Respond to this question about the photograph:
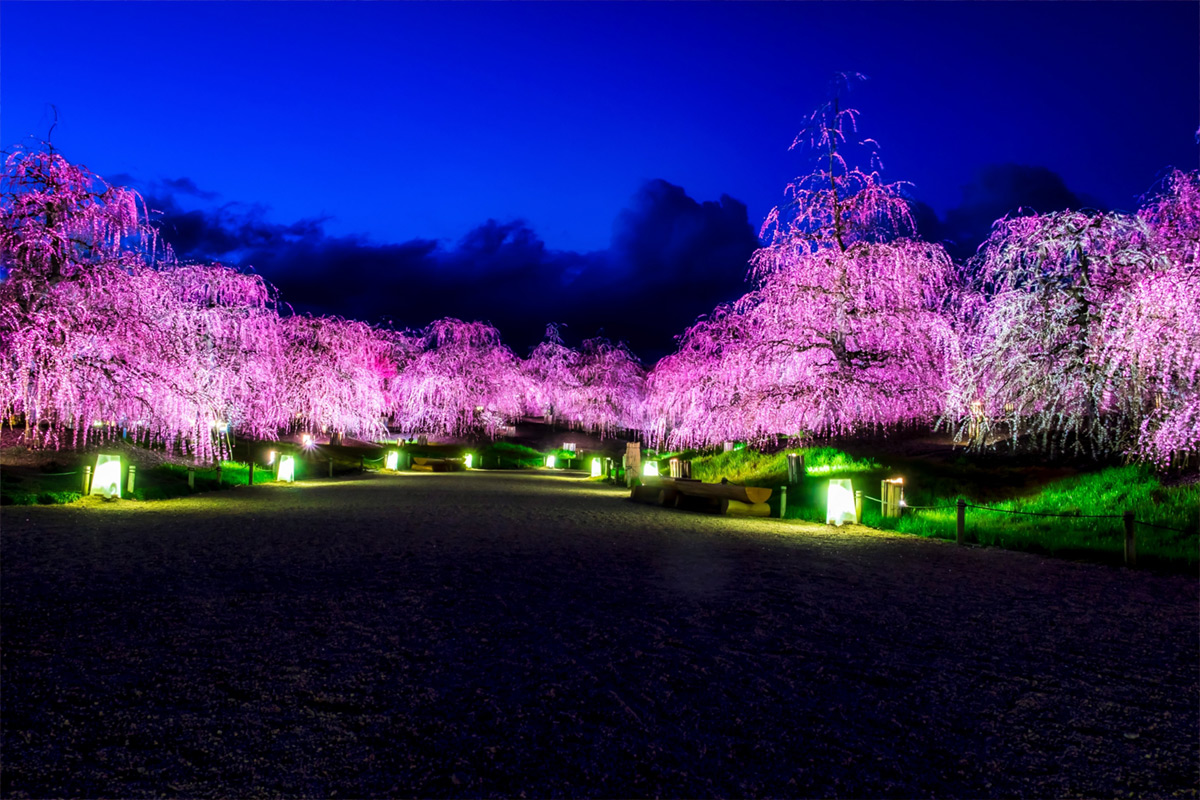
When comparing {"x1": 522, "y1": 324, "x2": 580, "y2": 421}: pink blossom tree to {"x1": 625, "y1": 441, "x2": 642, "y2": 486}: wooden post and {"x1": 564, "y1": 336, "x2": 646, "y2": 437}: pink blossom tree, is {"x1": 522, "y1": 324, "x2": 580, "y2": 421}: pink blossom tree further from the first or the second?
{"x1": 625, "y1": 441, "x2": 642, "y2": 486}: wooden post

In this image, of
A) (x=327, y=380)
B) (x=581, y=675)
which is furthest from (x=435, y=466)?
(x=581, y=675)

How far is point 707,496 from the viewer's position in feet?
60.7

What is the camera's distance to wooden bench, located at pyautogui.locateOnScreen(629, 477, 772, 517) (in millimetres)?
17406

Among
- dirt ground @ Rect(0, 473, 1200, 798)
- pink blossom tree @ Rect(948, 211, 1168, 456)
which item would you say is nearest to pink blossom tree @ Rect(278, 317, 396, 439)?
dirt ground @ Rect(0, 473, 1200, 798)

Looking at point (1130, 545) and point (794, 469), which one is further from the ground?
point (794, 469)

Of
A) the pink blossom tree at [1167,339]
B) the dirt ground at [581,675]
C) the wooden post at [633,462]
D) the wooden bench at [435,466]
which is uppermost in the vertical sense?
the pink blossom tree at [1167,339]

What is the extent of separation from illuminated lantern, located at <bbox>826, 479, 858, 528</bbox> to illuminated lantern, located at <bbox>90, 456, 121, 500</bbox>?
1567 centimetres

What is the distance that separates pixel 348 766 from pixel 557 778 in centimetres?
104

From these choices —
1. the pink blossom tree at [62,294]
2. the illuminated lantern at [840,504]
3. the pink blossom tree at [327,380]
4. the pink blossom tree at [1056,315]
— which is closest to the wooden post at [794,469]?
the illuminated lantern at [840,504]

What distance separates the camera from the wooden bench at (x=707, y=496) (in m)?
17.4

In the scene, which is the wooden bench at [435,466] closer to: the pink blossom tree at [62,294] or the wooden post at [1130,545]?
the pink blossom tree at [62,294]

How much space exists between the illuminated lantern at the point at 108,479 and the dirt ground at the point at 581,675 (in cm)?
669

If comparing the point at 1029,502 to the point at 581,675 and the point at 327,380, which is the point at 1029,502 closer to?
the point at 581,675

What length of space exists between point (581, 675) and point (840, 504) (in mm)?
11685
